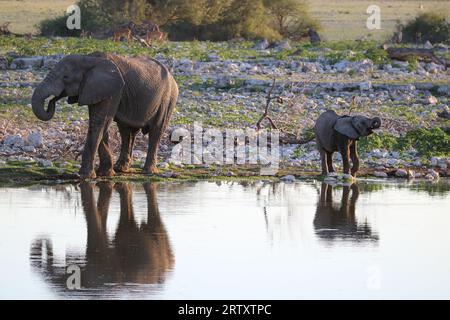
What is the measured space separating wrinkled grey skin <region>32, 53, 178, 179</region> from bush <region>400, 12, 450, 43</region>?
72.5ft

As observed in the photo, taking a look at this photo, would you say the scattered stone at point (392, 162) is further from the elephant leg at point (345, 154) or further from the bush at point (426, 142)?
the elephant leg at point (345, 154)

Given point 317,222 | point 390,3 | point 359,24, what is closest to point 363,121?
point 317,222

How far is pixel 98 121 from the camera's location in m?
17.9

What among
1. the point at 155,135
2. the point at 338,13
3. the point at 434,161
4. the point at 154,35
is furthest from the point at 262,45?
the point at 338,13

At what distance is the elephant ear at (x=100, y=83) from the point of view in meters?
17.8

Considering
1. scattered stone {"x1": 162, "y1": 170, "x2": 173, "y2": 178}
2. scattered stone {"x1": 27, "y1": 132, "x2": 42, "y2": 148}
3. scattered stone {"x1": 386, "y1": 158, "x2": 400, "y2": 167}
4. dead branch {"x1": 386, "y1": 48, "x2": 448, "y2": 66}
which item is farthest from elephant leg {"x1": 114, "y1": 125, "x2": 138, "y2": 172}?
dead branch {"x1": 386, "y1": 48, "x2": 448, "y2": 66}

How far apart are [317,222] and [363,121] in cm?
399

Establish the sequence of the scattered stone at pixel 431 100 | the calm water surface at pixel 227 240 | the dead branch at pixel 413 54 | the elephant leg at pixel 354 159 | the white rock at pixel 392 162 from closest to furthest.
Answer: the calm water surface at pixel 227 240
the elephant leg at pixel 354 159
the white rock at pixel 392 162
the scattered stone at pixel 431 100
the dead branch at pixel 413 54

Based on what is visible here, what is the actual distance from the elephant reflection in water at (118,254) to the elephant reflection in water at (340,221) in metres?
1.95

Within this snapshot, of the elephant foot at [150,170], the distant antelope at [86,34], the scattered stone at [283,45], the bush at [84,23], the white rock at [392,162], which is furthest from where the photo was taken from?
the bush at [84,23]

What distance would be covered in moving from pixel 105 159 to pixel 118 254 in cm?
536

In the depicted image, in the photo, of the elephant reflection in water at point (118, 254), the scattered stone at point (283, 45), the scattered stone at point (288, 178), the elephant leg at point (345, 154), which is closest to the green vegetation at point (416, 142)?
the elephant leg at point (345, 154)

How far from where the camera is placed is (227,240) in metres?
14.0

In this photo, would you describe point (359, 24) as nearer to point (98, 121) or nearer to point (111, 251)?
point (98, 121)
